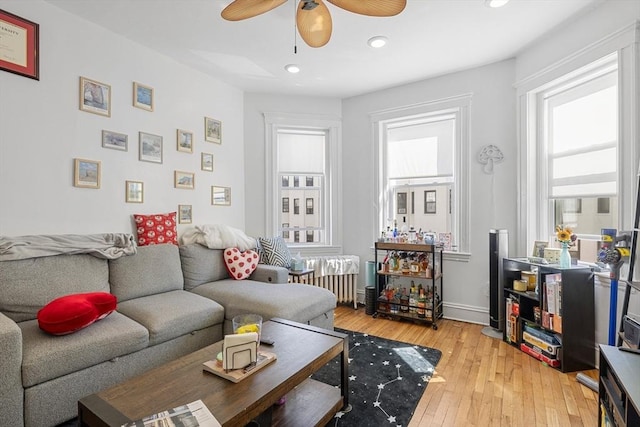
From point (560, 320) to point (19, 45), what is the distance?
4.41 meters

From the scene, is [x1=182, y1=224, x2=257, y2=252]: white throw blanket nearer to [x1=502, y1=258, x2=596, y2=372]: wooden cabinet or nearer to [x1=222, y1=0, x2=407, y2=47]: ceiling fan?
[x1=222, y1=0, x2=407, y2=47]: ceiling fan

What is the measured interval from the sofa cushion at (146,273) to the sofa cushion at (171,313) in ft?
0.27

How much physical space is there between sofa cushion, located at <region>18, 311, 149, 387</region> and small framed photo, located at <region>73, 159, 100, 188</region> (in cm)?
109

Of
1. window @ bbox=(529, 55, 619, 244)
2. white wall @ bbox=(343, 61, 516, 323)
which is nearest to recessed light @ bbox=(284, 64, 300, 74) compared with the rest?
white wall @ bbox=(343, 61, 516, 323)

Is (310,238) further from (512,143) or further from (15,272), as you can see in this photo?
(15,272)

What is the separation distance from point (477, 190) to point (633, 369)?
228 centimetres

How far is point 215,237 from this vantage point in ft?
10.8

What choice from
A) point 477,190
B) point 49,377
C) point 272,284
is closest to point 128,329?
point 49,377

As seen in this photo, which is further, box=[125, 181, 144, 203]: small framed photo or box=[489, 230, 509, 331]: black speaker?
box=[489, 230, 509, 331]: black speaker

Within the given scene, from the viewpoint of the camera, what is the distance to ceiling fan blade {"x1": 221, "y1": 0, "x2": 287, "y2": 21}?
5.87 feet

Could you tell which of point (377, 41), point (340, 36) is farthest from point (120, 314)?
point (377, 41)

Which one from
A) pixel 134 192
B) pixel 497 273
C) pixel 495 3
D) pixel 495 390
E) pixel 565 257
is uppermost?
pixel 495 3

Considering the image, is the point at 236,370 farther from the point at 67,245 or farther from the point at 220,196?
the point at 220,196

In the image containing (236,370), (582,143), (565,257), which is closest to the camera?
(236,370)
